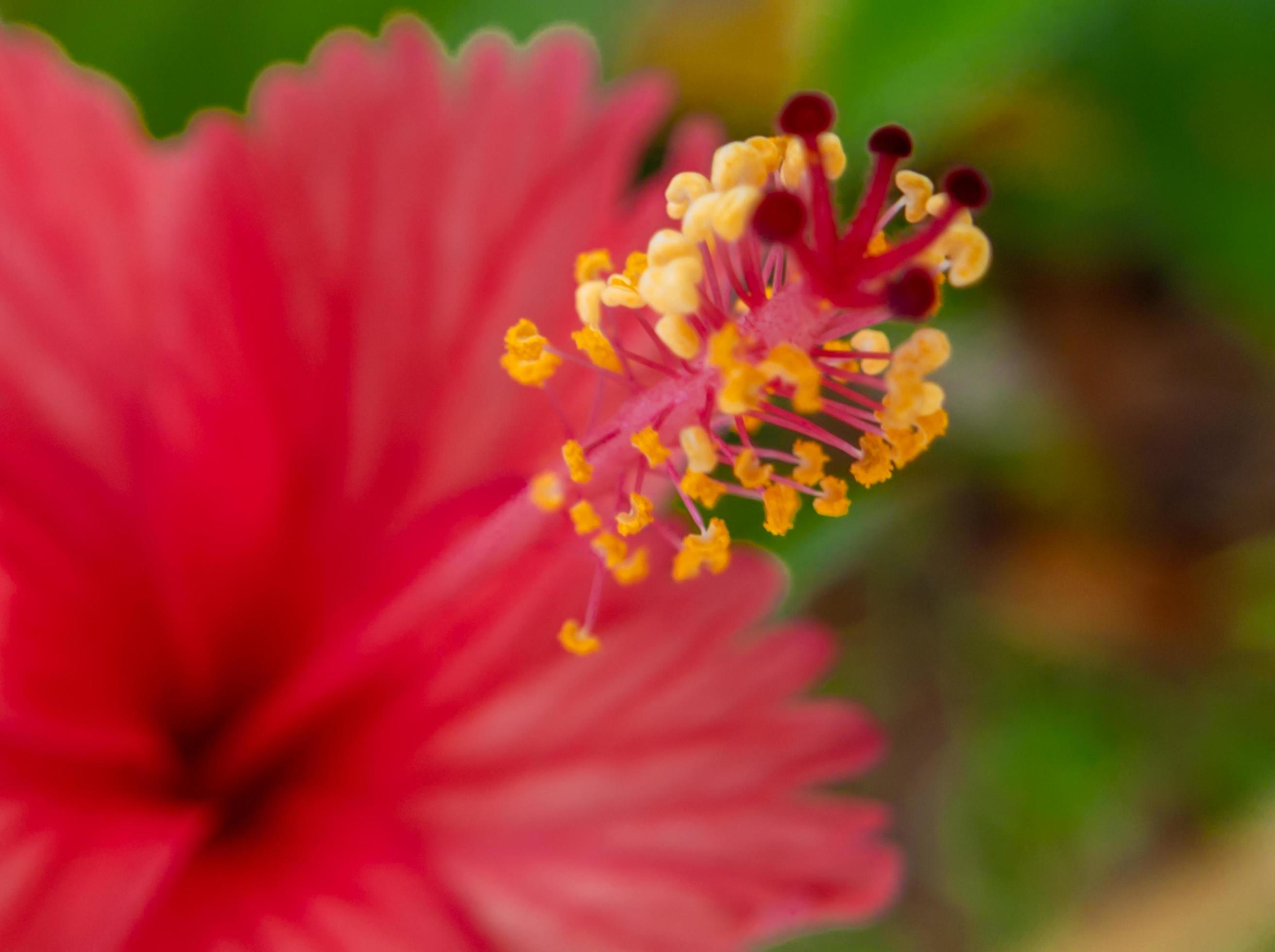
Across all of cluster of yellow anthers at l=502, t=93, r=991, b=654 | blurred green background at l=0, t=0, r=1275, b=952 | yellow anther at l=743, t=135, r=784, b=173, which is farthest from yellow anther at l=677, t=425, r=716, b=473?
blurred green background at l=0, t=0, r=1275, b=952

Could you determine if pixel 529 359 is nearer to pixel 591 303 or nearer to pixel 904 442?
pixel 591 303

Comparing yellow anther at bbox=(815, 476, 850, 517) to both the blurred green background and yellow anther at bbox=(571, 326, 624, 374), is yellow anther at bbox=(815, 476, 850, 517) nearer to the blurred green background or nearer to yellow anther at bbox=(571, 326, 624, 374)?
yellow anther at bbox=(571, 326, 624, 374)

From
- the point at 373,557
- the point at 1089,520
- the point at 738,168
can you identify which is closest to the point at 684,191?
the point at 738,168

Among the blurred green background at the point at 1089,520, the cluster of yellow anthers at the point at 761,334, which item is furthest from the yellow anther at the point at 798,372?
the blurred green background at the point at 1089,520

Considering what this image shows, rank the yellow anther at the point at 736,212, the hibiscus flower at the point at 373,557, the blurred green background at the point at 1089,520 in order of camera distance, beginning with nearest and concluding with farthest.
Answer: the yellow anther at the point at 736,212
the hibiscus flower at the point at 373,557
the blurred green background at the point at 1089,520

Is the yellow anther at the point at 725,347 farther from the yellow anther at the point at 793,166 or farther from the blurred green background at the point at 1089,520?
the blurred green background at the point at 1089,520

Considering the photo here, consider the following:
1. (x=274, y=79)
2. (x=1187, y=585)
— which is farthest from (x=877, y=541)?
(x=274, y=79)
